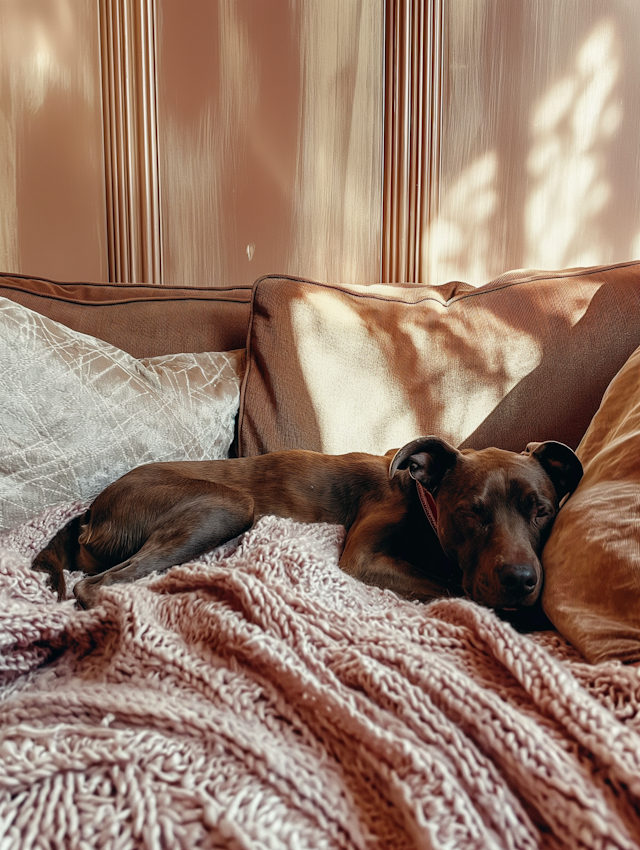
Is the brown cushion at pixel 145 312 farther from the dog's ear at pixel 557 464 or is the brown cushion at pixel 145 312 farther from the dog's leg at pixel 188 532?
the dog's ear at pixel 557 464

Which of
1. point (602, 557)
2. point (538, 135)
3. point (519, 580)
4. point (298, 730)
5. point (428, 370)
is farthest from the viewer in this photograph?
point (538, 135)

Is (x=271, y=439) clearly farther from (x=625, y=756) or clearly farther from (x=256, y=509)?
(x=625, y=756)

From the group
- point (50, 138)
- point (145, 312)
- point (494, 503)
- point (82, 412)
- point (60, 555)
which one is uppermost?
point (50, 138)

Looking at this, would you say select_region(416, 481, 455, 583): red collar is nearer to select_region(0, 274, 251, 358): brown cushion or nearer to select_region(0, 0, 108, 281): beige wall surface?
select_region(0, 274, 251, 358): brown cushion

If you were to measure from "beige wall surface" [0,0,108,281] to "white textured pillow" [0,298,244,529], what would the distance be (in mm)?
1441

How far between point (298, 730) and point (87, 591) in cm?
69

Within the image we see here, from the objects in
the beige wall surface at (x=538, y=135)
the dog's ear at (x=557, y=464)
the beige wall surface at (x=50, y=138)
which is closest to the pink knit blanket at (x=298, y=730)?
the dog's ear at (x=557, y=464)

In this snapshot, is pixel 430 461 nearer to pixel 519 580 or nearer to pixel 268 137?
pixel 519 580

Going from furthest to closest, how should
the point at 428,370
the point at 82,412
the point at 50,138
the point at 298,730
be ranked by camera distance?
the point at 50,138 < the point at 428,370 < the point at 82,412 < the point at 298,730

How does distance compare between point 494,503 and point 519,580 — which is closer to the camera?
point 519,580

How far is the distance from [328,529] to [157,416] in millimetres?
540

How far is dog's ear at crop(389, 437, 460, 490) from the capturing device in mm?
1573

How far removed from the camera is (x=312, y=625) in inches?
36.6

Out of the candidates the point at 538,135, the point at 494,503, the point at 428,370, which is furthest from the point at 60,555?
the point at 538,135
